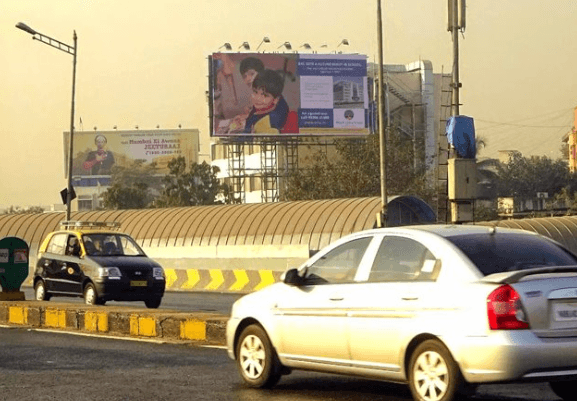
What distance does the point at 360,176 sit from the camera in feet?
300

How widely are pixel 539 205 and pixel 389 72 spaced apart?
18191mm

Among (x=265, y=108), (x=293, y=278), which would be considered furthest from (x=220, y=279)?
(x=265, y=108)

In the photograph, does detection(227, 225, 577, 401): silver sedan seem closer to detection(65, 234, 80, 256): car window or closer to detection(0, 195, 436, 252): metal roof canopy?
detection(65, 234, 80, 256): car window

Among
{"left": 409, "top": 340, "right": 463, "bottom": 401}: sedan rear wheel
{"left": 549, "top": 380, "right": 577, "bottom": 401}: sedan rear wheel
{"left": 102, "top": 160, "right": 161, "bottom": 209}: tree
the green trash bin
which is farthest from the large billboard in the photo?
{"left": 409, "top": 340, "right": 463, "bottom": 401}: sedan rear wheel

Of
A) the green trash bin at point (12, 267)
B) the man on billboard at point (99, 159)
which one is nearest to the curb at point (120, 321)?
the green trash bin at point (12, 267)

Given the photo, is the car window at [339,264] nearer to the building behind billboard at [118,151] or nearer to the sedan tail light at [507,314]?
the sedan tail light at [507,314]

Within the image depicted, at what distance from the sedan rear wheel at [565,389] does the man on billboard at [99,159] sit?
6170 inches

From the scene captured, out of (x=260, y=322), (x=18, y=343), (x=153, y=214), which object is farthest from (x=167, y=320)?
(x=153, y=214)

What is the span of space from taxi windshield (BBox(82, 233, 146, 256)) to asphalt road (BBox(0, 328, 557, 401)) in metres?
10.2

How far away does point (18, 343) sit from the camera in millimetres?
17344

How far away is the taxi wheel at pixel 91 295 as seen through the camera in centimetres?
2562

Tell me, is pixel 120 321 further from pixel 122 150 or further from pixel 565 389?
pixel 122 150

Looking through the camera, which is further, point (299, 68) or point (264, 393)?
point (299, 68)

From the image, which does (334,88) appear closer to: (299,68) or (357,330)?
(299,68)
